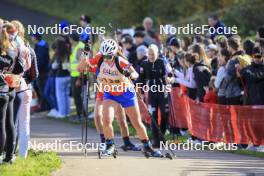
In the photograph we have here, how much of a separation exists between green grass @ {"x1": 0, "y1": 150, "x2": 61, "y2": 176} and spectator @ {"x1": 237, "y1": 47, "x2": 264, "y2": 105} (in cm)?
399

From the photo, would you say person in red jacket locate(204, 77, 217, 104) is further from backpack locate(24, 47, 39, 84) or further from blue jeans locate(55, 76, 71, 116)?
blue jeans locate(55, 76, 71, 116)

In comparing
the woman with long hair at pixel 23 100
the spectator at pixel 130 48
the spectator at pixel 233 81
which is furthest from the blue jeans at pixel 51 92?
the woman with long hair at pixel 23 100

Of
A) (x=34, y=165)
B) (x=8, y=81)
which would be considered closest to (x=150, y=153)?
(x=34, y=165)

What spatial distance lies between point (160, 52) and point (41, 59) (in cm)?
589

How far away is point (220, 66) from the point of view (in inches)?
649

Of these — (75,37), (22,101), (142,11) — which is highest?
(142,11)

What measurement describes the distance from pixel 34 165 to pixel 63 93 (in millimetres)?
8649

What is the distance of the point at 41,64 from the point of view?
22.3m

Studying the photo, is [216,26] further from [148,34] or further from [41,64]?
[41,64]

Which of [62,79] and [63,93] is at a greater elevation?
[62,79]

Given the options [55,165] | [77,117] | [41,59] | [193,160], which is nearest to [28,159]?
[55,165]

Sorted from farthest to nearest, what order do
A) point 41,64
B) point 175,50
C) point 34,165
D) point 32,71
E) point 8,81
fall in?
1. point 41,64
2. point 175,50
3. point 32,71
4. point 34,165
5. point 8,81

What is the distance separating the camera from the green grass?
12.3 m

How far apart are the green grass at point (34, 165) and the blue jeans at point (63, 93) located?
723cm
